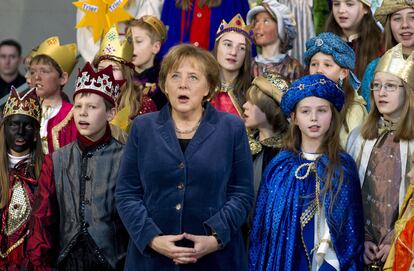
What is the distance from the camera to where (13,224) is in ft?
21.1

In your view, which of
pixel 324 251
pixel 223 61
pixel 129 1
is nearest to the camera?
pixel 324 251

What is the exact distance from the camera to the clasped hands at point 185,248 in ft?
17.4

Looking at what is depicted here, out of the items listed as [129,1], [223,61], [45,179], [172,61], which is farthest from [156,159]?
[129,1]

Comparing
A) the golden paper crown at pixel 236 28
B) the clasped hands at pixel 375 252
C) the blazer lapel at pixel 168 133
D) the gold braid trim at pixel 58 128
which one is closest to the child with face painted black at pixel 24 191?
the gold braid trim at pixel 58 128

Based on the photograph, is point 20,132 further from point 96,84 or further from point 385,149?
point 385,149

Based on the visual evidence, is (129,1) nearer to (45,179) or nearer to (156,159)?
(45,179)

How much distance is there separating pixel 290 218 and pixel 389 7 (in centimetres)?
194

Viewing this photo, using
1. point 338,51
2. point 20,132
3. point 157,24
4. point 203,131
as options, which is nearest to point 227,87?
point 338,51

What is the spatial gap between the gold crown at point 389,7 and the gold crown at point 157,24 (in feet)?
6.00

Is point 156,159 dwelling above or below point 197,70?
below

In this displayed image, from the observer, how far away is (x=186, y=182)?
5.43 metres

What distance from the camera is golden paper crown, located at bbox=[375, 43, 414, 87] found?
6.36m

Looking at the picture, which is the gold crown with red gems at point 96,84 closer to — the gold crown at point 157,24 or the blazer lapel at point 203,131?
the blazer lapel at point 203,131

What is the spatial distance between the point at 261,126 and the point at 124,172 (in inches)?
59.6
